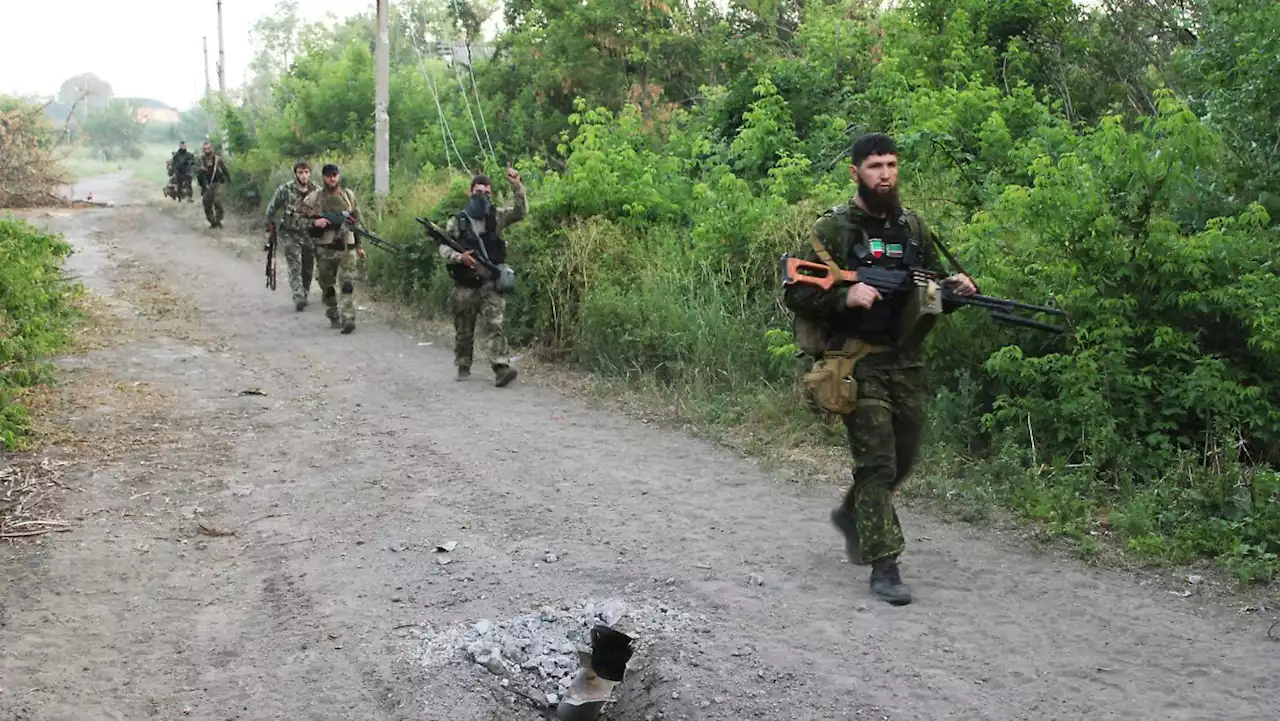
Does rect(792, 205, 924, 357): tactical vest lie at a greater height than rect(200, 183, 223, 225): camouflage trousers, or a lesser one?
greater

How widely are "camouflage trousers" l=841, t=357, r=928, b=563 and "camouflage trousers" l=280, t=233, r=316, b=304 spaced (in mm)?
10359

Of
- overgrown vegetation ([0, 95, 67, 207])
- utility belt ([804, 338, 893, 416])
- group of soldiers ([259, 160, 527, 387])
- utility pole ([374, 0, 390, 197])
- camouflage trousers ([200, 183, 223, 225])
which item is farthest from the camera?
overgrown vegetation ([0, 95, 67, 207])

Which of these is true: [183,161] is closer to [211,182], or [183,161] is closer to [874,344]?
[211,182]

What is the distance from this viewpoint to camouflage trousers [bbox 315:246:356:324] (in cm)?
1273

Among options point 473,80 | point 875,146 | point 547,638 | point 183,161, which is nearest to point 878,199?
point 875,146

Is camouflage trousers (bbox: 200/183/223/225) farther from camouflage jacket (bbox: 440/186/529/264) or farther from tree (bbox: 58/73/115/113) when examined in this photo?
tree (bbox: 58/73/115/113)

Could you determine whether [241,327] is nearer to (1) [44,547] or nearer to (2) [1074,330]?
(1) [44,547]

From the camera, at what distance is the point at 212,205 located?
25.1m

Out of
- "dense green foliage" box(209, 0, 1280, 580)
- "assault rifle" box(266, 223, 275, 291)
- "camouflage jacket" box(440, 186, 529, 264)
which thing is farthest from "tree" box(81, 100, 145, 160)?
"camouflage jacket" box(440, 186, 529, 264)

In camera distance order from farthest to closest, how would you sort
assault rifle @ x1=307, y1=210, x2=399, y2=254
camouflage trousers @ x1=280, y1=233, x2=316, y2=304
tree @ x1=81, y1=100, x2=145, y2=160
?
tree @ x1=81, y1=100, x2=145, y2=160
camouflage trousers @ x1=280, y1=233, x2=316, y2=304
assault rifle @ x1=307, y1=210, x2=399, y2=254

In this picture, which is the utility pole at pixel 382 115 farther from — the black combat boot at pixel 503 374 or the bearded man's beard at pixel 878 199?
the bearded man's beard at pixel 878 199

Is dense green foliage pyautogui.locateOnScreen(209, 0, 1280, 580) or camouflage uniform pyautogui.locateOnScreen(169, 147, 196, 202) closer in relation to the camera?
dense green foliage pyautogui.locateOnScreen(209, 0, 1280, 580)

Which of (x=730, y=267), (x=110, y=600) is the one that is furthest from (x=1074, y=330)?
(x=110, y=600)

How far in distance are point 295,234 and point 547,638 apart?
10.8m
